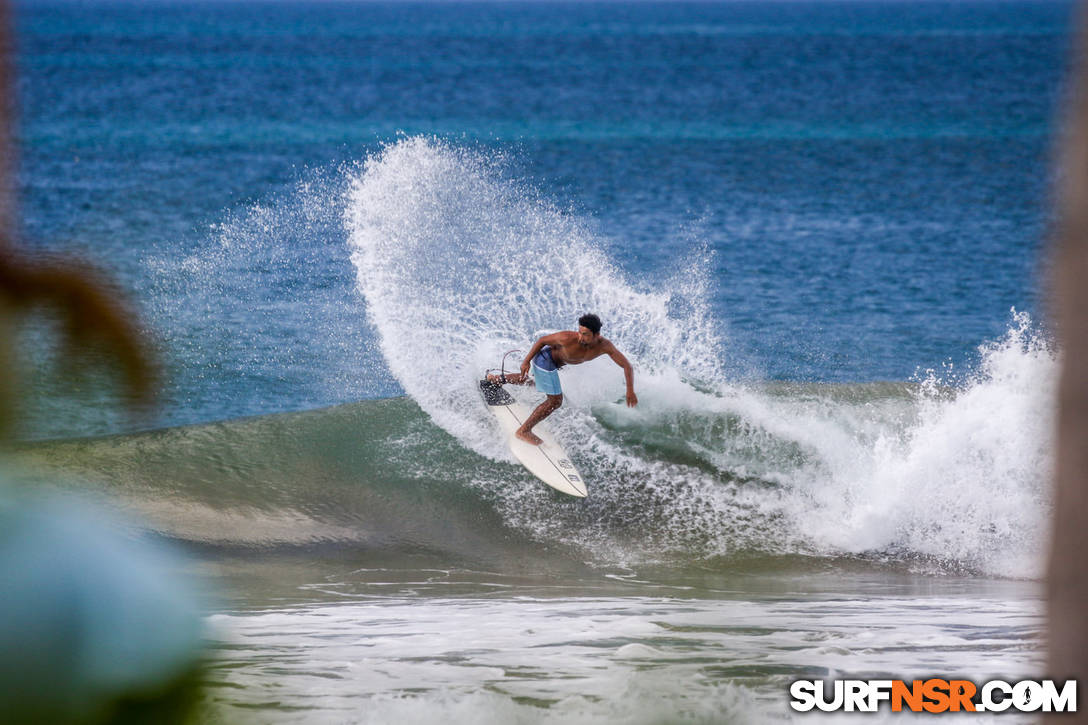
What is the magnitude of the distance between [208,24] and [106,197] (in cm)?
13342

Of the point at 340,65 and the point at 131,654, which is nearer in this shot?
the point at 131,654

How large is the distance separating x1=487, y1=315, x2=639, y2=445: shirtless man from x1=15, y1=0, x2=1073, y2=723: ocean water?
0.97m

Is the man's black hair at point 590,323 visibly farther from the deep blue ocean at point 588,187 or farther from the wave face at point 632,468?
the deep blue ocean at point 588,187

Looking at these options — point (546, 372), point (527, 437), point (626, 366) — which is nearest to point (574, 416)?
point (527, 437)

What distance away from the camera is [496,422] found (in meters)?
12.8

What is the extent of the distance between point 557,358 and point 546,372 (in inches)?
7.8

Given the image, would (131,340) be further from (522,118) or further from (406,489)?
(522,118)

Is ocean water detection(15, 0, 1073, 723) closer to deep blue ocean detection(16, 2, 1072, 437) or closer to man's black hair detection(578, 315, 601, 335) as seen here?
deep blue ocean detection(16, 2, 1072, 437)

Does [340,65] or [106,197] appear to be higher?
[340,65]

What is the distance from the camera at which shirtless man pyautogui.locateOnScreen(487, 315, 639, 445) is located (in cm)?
1113

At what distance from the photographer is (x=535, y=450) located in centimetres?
1205

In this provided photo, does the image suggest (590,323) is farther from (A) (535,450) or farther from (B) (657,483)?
(B) (657,483)

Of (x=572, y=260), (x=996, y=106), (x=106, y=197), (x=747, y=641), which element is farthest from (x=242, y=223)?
(x=996, y=106)

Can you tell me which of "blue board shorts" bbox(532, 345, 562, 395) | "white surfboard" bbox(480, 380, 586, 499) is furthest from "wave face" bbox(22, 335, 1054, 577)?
"blue board shorts" bbox(532, 345, 562, 395)
